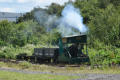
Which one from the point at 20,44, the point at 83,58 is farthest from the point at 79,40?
the point at 20,44

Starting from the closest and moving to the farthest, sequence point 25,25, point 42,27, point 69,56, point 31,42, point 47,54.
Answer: point 69,56, point 47,54, point 31,42, point 25,25, point 42,27

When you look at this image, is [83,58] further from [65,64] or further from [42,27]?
[42,27]

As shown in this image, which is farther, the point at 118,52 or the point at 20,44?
the point at 20,44

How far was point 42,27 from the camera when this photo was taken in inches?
2130

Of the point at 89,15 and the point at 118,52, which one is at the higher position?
the point at 89,15

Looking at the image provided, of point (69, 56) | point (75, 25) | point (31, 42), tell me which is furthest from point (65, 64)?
point (31, 42)

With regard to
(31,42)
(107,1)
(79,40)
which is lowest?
(31,42)

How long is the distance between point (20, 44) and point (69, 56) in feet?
63.5

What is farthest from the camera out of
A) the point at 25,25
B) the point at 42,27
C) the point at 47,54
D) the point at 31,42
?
the point at 42,27

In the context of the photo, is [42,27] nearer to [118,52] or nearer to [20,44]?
[20,44]

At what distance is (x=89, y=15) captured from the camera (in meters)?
42.2

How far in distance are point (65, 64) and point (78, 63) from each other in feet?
3.82

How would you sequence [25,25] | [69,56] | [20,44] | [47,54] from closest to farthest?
1. [69,56]
2. [47,54]
3. [20,44]
4. [25,25]

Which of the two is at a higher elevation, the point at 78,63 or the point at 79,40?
the point at 79,40
